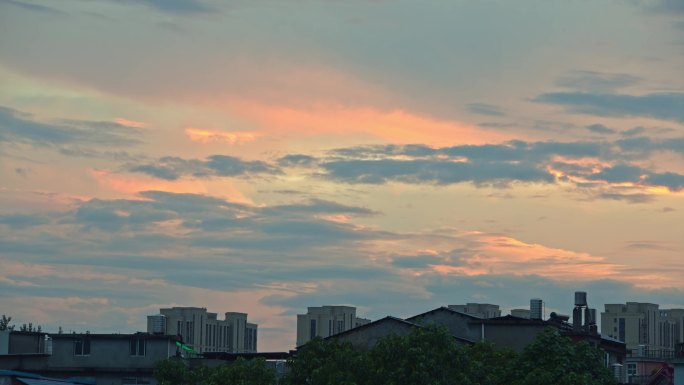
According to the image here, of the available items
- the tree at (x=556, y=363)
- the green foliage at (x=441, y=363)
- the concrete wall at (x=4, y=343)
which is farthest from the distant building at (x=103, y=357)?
the tree at (x=556, y=363)

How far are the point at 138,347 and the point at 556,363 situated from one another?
130 feet

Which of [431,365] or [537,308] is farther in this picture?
[537,308]

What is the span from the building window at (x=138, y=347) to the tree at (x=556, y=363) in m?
36.7

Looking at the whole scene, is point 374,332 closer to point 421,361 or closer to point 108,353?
point 421,361

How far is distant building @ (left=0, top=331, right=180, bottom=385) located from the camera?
102875 mm

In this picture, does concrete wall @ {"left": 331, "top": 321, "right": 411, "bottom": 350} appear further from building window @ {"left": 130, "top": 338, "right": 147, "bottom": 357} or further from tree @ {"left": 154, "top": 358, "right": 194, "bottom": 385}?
building window @ {"left": 130, "top": 338, "right": 147, "bottom": 357}

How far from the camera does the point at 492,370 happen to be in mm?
80688

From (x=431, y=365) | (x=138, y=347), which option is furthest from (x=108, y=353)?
(x=431, y=365)

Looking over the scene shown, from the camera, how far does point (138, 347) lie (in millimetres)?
104062

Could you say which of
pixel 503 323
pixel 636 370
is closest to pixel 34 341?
pixel 503 323

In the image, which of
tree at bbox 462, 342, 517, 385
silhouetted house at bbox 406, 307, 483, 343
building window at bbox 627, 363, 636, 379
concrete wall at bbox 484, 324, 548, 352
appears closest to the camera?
tree at bbox 462, 342, 517, 385

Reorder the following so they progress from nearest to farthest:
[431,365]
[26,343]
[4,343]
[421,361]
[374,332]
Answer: [431,365]
[421,361]
[374,332]
[4,343]
[26,343]

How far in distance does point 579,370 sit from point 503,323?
16.8 m

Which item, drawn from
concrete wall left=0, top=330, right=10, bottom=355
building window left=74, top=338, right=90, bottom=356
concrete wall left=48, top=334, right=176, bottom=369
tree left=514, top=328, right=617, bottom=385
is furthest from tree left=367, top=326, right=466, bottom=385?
concrete wall left=0, top=330, right=10, bottom=355
